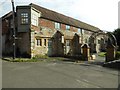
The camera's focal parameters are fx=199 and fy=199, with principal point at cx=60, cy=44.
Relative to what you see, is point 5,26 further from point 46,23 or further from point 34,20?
point 46,23

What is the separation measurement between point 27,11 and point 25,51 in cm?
604

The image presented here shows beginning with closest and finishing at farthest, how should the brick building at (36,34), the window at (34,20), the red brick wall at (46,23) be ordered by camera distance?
the brick building at (36,34) → the window at (34,20) → the red brick wall at (46,23)

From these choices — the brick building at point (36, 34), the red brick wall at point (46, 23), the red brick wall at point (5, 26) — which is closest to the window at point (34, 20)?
the brick building at point (36, 34)

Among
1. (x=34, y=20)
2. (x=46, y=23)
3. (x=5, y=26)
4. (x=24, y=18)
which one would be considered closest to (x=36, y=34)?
(x=34, y=20)

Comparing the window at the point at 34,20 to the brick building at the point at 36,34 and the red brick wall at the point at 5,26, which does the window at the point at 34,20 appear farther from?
the red brick wall at the point at 5,26

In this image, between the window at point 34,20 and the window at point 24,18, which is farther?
the window at point 34,20

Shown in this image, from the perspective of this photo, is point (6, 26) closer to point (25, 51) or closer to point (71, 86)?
point (25, 51)

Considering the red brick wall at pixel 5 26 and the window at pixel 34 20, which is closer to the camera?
the window at pixel 34 20

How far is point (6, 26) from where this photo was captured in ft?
112

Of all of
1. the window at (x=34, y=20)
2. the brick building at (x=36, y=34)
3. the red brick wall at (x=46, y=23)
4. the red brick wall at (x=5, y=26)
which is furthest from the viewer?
the red brick wall at (x=5, y=26)

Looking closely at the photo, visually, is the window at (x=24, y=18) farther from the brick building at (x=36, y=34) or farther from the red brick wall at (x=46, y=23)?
the red brick wall at (x=46, y=23)

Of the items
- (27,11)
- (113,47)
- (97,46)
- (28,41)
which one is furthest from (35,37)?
(97,46)

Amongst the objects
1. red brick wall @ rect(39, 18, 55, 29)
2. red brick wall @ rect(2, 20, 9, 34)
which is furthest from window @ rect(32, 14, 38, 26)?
red brick wall @ rect(2, 20, 9, 34)

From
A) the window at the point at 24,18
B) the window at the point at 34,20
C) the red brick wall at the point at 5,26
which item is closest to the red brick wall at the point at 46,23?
the window at the point at 34,20
